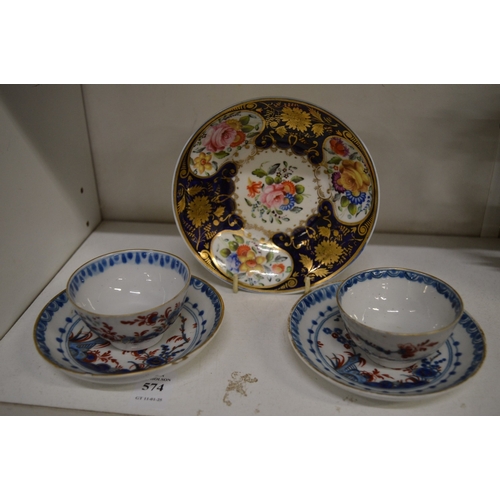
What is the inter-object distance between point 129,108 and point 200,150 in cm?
22

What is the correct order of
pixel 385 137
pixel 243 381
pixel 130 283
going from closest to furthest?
pixel 243 381
pixel 130 283
pixel 385 137

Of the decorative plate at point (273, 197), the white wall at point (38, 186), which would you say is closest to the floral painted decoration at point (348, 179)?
the decorative plate at point (273, 197)

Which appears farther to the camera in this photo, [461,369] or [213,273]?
[213,273]

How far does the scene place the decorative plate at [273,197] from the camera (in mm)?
856

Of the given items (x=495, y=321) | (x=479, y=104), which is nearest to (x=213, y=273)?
(x=495, y=321)

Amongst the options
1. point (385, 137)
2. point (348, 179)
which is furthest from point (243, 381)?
point (385, 137)

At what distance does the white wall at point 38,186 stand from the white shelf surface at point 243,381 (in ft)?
0.18

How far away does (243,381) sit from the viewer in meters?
0.70

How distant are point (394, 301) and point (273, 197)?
28 cm

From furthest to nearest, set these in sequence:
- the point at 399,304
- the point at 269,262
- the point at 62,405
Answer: the point at 269,262
the point at 399,304
the point at 62,405

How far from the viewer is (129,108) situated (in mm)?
1005

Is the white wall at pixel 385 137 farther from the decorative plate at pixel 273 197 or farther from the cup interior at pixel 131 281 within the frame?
the cup interior at pixel 131 281

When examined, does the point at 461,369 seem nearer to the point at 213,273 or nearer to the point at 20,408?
the point at 213,273

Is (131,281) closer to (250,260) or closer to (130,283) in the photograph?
(130,283)
